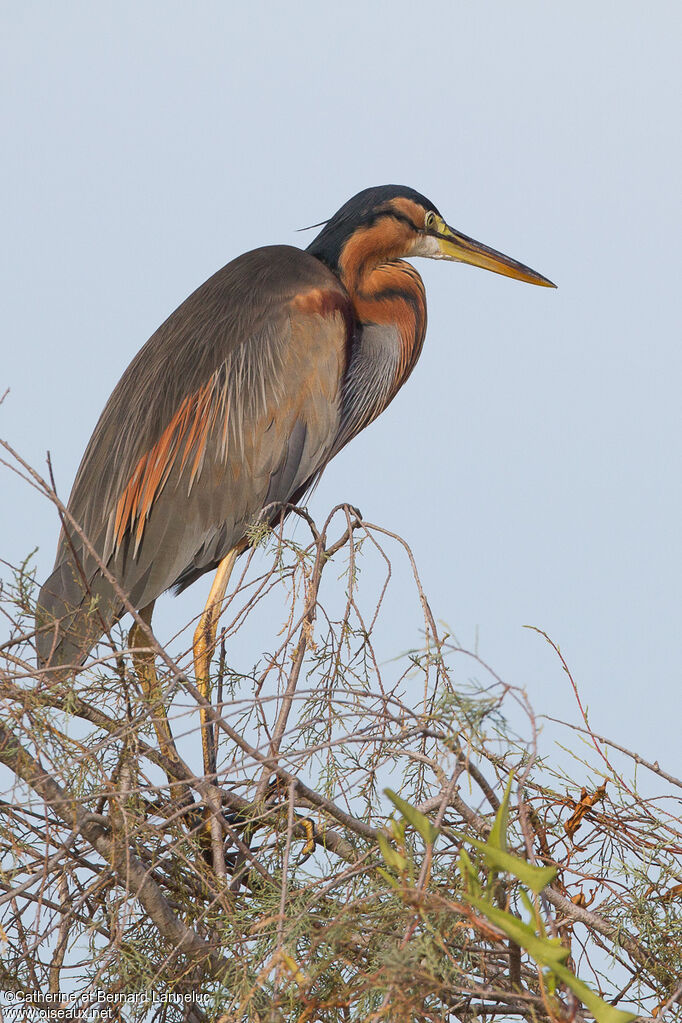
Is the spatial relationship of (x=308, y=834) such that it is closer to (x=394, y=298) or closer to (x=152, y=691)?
(x=152, y=691)

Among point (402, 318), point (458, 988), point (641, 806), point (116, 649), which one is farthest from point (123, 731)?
point (402, 318)

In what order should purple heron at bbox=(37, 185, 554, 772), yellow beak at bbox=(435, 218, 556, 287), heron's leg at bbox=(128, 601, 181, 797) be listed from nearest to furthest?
heron's leg at bbox=(128, 601, 181, 797) → purple heron at bbox=(37, 185, 554, 772) → yellow beak at bbox=(435, 218, 556, 287)

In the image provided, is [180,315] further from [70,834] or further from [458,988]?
[458,988]

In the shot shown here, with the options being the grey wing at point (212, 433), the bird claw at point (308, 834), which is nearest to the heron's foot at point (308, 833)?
the bird claw at point (308, 834)

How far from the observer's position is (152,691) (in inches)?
69.0

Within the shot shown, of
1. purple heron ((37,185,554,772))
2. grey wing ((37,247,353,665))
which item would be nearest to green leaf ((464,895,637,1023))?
purple heron ((37,185,554,772))

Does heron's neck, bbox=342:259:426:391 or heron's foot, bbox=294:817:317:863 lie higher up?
heron's neck, bbox=342:259:426:391

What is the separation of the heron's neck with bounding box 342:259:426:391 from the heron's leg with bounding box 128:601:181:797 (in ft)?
3.62

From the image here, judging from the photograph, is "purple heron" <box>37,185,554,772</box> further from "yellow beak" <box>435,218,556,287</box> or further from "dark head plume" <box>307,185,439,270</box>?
"yellow beak" <box>435,218,556,287</box>

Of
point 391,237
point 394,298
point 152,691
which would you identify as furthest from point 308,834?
point 391,237

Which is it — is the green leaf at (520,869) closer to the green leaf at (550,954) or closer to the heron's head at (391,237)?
the green leaf at (550,954)

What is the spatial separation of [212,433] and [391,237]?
946 millimetres

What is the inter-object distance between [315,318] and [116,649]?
1.58 metres

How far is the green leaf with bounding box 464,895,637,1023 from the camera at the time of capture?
1.07 meters
